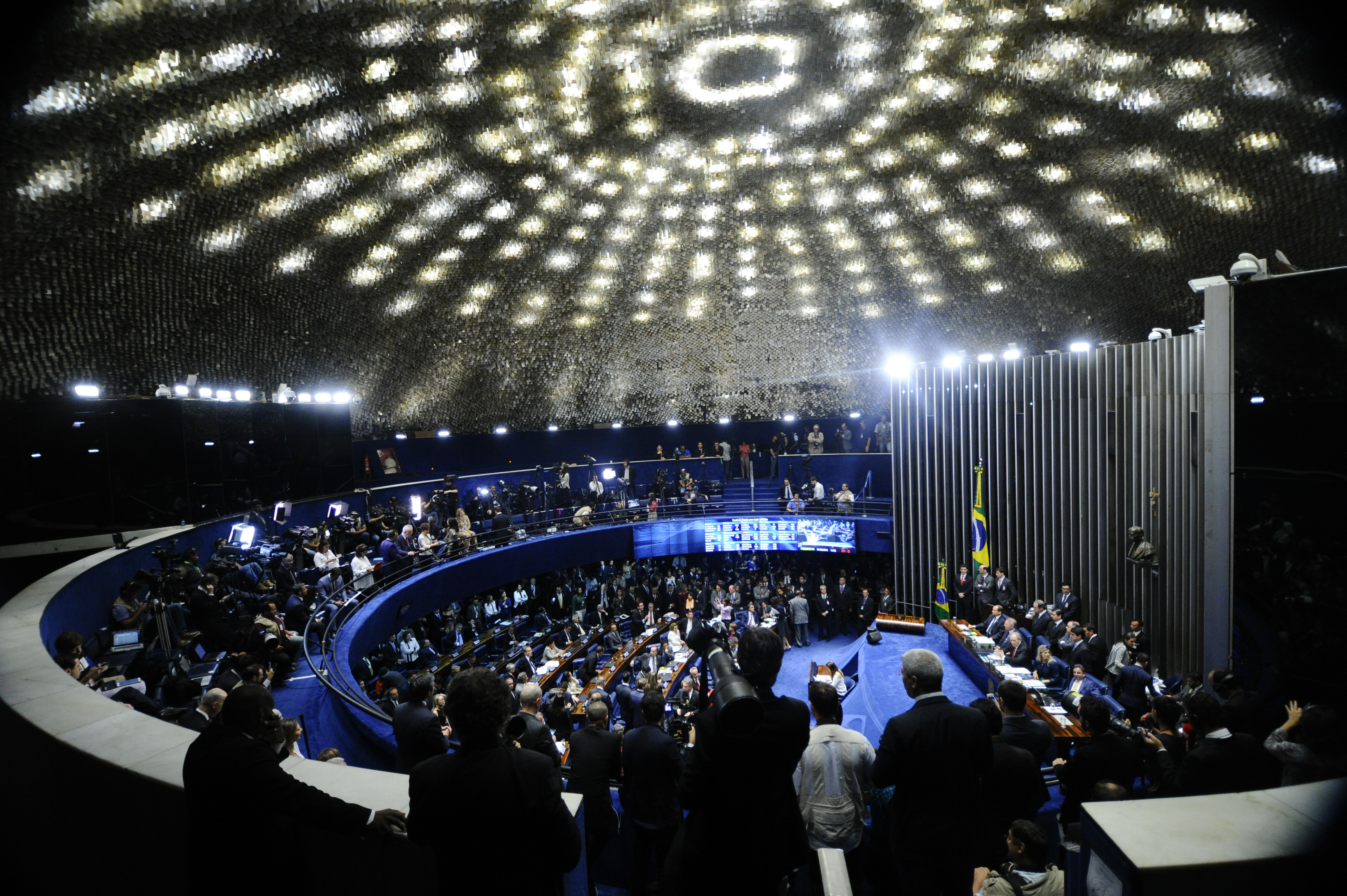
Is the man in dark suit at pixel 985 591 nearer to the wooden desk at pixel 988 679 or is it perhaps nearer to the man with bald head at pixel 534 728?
the wooden desk at pixel 988 679

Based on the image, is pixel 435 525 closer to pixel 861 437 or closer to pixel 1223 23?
pixel 861 437

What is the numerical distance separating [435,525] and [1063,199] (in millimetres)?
14557

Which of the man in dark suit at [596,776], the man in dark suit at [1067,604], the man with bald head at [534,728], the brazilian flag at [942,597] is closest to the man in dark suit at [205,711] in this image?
the man with bald head at [534,728]

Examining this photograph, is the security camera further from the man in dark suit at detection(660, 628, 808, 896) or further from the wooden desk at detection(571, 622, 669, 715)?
the wooden desk at detection(571, 622, 669, 715)

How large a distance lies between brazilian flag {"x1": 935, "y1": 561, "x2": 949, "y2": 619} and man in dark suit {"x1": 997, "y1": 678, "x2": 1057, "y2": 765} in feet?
34.8

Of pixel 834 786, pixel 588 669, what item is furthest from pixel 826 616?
pixel 834 786

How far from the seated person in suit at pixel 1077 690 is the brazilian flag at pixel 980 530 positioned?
17.7 ft

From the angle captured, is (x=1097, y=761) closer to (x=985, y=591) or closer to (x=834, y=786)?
(x=834, y=786)

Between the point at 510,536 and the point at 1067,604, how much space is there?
1179 cm

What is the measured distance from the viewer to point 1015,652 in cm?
956

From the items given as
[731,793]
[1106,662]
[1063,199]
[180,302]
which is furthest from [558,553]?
[731,793]

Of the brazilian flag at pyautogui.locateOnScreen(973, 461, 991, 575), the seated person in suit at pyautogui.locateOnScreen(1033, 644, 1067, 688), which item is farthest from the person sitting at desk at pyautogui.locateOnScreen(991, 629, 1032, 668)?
the brazilian flag at pyautogui.locateOnScreen(973, 461, 991, 575)

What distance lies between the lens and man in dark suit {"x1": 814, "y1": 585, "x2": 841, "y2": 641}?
16281mm

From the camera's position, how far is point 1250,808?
7.00 feet
